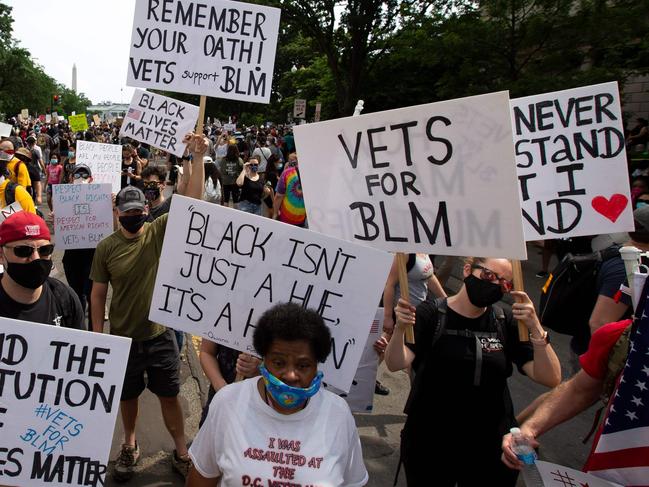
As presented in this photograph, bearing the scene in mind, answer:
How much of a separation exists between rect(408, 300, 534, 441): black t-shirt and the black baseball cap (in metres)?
1.99

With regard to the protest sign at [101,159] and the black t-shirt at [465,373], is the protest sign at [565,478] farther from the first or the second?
the protest sign at [101,159]

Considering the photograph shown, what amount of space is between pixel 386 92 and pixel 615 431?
68.9 feet

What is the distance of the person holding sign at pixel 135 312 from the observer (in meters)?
3.55

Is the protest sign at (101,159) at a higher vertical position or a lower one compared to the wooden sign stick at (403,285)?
higher

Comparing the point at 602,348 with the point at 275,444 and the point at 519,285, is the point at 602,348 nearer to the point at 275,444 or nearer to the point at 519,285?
the point at 519,285

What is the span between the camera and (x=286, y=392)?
77.3 inches

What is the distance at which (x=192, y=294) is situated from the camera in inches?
108

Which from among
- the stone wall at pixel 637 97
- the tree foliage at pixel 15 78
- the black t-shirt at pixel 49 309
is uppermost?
the tree foliage at pixel 15 78

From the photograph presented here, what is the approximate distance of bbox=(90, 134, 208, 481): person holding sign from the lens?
3547mm

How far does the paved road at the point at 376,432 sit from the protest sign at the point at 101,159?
349cm

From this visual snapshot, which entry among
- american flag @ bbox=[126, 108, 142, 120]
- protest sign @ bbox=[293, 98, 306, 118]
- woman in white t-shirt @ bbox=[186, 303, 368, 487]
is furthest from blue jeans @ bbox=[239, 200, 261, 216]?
protest sign @ bbox=[293, 98, 306, 118]

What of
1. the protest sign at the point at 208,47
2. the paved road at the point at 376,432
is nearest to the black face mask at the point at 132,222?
the protest sign at the point at 208,47

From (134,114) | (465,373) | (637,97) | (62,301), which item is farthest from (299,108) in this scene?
(465,373)

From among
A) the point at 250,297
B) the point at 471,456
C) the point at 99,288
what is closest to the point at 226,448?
the point at 250,297
